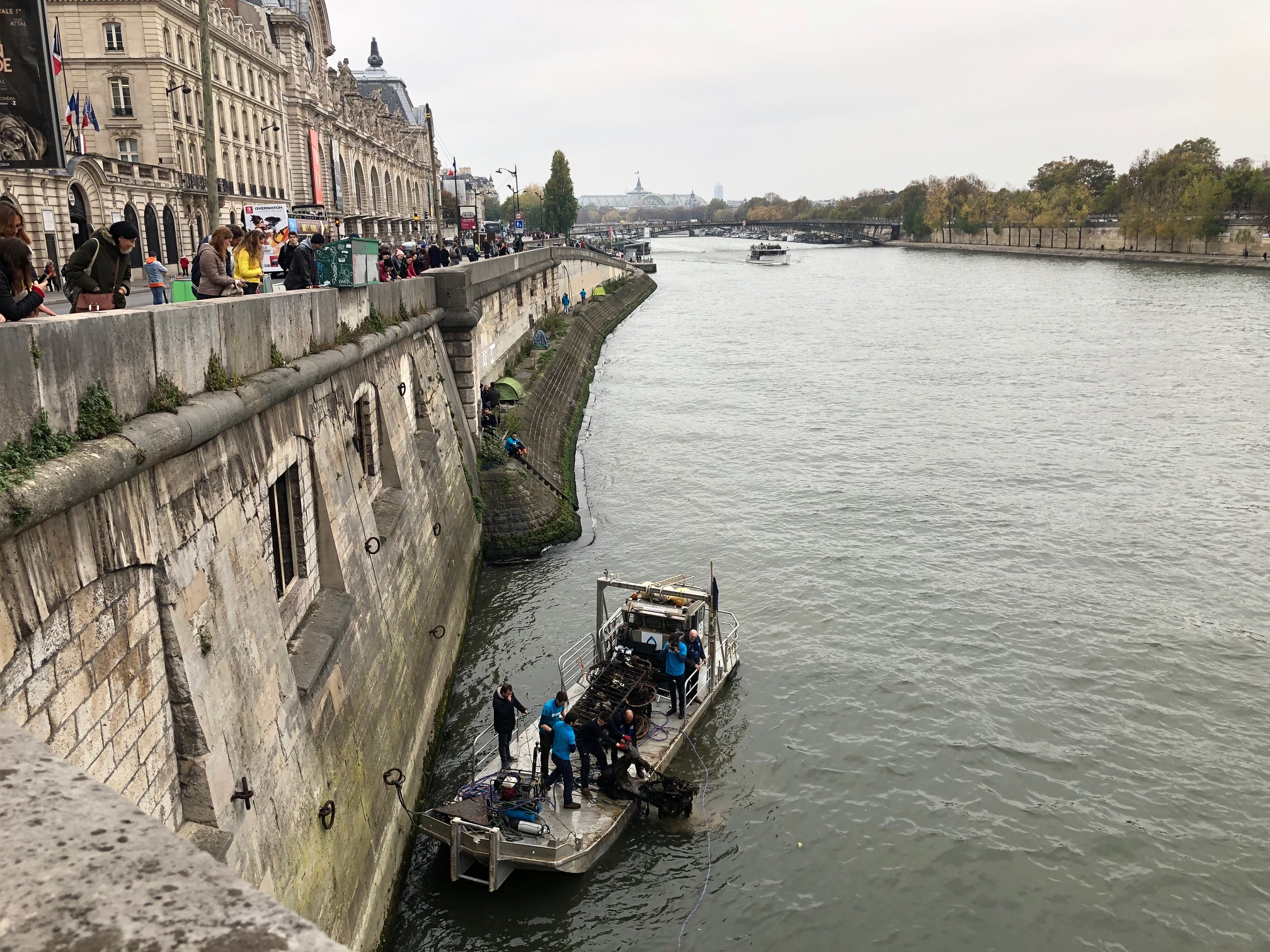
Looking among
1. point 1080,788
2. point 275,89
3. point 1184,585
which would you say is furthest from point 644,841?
point 275,89

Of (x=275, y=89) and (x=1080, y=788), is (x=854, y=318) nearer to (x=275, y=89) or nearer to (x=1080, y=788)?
(x=275, y=89)

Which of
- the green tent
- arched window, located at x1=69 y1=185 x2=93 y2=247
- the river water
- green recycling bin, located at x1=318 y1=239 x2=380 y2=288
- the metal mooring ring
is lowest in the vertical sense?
the river water

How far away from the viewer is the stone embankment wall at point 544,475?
2398 centimetres

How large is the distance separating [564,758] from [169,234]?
139 feet

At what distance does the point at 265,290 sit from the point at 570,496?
14.1m

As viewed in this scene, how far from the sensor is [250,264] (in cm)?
1319

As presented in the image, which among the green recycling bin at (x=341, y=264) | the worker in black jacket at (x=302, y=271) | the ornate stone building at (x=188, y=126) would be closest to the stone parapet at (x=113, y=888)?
the worker in black jacket at (x=302, y=271)

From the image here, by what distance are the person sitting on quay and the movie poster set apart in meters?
16.4

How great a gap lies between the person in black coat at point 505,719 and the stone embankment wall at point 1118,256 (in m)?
98.6

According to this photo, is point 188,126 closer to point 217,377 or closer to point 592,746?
point 592,746

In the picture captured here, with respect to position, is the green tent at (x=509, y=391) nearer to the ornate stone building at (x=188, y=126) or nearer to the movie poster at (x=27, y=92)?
the ornate stone building at (x=188, y=126)

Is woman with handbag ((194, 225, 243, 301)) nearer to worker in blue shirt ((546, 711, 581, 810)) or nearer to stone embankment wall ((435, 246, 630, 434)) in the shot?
worker in blue shirt ((546, 711, 581, 810))

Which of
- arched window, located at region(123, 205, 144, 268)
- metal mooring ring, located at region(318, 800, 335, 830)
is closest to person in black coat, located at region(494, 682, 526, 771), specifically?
metal mooring ring, located at region(318, 800, 335, 830)

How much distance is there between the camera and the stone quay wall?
5914 millimetres
